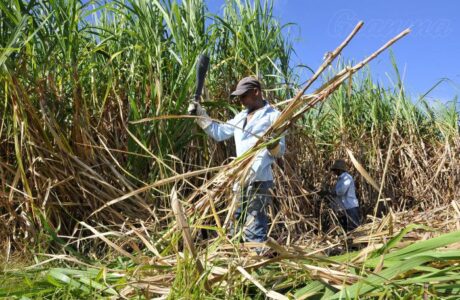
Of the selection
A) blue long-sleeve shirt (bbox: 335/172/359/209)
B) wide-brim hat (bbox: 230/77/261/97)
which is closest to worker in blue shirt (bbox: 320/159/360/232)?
blue long-sleeve shirt (bbox: 335/172/359/209)

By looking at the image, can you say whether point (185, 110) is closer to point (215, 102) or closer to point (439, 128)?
point (215, 102)

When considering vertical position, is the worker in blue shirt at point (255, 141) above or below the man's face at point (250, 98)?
below

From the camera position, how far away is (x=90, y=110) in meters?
3.24

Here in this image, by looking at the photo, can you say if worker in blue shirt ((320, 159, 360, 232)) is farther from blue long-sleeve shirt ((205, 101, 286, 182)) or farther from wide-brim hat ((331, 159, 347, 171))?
blue long-sleeve shirt ((205, 101, 286, 182))

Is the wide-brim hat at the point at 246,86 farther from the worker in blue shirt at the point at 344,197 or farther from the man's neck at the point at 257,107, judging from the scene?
the worker in blue shirt at the point at 344,197

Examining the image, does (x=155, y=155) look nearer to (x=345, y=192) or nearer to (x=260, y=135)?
(x=260, y=135)

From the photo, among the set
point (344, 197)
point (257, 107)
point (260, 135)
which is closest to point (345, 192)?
point (344, 197)

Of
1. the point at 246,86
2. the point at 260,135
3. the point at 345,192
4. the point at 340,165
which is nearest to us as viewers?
the point at 260,135

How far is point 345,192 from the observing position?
442cm

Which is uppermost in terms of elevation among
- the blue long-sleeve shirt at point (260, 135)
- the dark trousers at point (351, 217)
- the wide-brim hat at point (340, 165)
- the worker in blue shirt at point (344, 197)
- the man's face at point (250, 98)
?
the man's face at point (250, 98)

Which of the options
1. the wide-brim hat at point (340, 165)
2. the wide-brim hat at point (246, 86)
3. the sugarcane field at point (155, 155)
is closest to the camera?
the sugarcane field at point (155, 155)

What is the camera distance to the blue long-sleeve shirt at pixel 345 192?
14.4ft

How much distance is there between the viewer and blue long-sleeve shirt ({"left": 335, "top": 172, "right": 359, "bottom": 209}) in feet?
14.4

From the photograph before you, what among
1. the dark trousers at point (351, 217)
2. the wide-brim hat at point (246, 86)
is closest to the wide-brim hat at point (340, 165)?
the dark trousers at point (351, 217)
